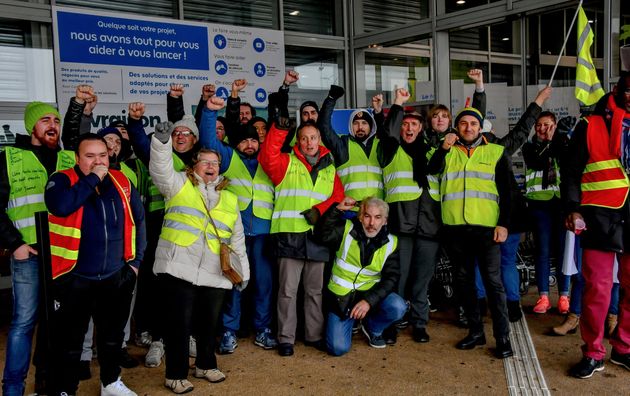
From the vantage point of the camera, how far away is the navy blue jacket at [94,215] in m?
2.88

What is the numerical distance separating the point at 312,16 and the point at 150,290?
527cm

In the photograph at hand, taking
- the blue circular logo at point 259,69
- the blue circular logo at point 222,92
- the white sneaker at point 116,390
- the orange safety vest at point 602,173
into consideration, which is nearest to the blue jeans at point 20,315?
the white sneaker at point 116,390

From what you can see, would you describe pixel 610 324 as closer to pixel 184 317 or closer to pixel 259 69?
pixel 184 317

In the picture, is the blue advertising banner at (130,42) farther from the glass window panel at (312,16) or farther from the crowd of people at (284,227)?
the crowd of people at (284,227)

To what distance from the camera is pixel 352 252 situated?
13.7 ft

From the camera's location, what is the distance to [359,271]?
4.16m

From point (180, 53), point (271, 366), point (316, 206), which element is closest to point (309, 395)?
point (271, 366)

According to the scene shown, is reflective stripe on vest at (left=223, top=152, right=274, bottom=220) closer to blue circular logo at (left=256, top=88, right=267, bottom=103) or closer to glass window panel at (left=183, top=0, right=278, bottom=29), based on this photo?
blue circular logo at (left=256, top=88, right=267, bottom=103)

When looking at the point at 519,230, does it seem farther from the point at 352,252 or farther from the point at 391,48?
the point at 391,48

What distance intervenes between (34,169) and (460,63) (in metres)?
5.48

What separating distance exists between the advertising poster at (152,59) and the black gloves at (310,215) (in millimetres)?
3263

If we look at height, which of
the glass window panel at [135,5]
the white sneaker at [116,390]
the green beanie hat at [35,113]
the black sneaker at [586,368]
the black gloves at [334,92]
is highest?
the glass window panel at [135,5]

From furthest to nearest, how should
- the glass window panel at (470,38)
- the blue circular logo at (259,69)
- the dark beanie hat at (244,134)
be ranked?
the blue circular logo at (259,69) → the glass window panel at (470,38) → the dark beanie hat at (244,134)

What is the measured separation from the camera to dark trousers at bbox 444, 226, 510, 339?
400cm
